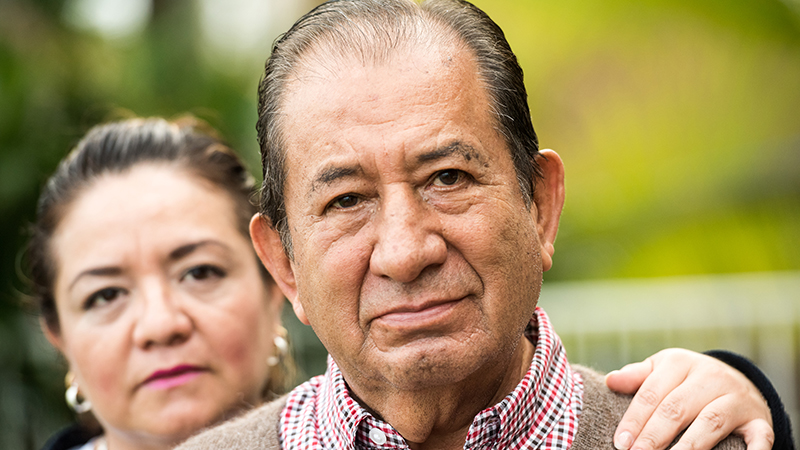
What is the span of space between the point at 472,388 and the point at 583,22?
10036 mm

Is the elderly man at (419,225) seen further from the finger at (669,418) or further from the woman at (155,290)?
the woman at (155,290)

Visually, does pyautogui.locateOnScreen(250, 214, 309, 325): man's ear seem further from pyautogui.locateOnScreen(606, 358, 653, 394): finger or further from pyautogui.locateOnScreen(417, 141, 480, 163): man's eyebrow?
pyautogui.locateOnScreen(606, 358, 653, 394): finger

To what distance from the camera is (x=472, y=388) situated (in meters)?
2.05

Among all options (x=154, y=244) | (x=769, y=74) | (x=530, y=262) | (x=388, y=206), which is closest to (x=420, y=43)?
(x=388, y=206)

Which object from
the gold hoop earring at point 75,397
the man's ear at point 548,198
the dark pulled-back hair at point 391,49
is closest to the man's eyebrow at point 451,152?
the dark pulled-back hair at point 391,49

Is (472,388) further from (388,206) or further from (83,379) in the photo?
(83,379)

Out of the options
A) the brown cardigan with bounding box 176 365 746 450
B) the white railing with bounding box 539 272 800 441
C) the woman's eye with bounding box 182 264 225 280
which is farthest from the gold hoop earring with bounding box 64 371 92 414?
the white railing with bounding box 539 272 800 441

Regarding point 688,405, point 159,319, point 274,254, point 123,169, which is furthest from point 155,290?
point 688,405

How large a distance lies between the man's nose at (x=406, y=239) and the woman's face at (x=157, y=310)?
4.84ft

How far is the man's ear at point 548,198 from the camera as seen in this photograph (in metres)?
2.17

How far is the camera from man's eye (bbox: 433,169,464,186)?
1.91m

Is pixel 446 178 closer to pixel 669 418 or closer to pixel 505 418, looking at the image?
pixel 505 418

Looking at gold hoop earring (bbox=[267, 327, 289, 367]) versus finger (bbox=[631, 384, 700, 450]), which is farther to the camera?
gold hoop earring (bbox=[267, 327, 289, 367])

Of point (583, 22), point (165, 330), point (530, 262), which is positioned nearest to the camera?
point (530, 262)
